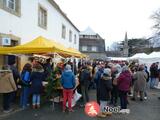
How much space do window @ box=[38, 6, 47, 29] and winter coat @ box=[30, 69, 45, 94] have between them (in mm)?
9741

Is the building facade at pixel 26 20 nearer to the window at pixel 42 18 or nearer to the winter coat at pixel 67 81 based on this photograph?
the window at pixel 42 18

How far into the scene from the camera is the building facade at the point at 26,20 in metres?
14.8

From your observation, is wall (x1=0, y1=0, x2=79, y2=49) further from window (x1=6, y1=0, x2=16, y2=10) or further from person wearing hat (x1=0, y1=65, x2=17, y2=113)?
person wearing hat (x1=0, y1=65, x2=17, y2=113)

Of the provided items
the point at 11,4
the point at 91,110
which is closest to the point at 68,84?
the point at 91,110

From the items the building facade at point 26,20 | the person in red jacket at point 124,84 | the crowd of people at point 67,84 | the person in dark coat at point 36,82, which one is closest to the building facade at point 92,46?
the building facade at point 26,20

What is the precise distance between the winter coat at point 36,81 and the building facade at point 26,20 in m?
3.50

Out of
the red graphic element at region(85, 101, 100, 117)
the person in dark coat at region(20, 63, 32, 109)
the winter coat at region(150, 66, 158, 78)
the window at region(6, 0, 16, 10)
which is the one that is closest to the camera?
the red graphic element at region(85, 101, 100, 117)

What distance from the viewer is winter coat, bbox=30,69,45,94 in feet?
38.3

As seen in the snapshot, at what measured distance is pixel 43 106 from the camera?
1230 centimetres

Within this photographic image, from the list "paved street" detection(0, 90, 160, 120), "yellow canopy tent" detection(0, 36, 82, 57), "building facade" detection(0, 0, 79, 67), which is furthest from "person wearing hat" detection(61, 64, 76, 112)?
"building facade" detection(0, 0, 79, 67)

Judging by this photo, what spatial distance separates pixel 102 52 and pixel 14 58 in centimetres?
6485

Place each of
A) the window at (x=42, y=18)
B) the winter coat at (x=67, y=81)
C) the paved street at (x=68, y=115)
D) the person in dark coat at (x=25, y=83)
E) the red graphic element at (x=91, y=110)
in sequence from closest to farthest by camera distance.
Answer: the paved street at (x=68, y=115) → the red graphic element at (x=91, y=110) → the winter coat at (x=67, y=81) → the person in dark coat at (x=25, y=83) → the window at (x=42, y=18)

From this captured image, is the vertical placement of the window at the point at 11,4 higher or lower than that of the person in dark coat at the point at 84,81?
higher

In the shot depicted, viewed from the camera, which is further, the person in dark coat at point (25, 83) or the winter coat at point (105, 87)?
the person in dark coat at point (25, 83)
